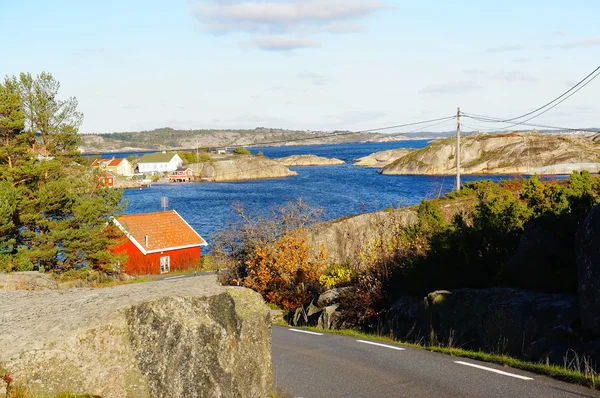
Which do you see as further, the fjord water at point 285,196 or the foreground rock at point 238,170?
the foreground rock at point 238,170

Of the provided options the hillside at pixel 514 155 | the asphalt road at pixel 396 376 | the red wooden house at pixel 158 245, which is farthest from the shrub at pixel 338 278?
the hillside at pixel 514 155

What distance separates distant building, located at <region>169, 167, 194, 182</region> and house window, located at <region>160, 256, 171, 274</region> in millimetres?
105020

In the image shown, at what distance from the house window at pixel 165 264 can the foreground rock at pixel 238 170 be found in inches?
4035

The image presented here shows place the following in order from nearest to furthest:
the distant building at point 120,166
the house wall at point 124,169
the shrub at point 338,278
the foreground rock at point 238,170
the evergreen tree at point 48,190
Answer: the shrub at point 338,278
the evergreen tree at point 48,190
the foreground rock at point 238,170
the distant building at point 120,166
the house wall at point 124,169

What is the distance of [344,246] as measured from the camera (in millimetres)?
25219

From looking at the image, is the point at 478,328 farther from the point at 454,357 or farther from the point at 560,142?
the point at 560,142

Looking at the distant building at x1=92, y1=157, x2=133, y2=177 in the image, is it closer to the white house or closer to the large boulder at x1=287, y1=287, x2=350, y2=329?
the white house

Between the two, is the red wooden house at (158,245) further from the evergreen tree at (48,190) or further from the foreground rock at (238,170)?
the foreground rock at (238,170)

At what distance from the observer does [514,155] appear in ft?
358

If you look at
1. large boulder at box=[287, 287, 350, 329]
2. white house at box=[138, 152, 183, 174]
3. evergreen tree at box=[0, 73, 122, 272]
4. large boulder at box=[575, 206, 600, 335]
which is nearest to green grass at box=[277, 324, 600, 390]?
large boulder at box=[575, 206, 600, 335]

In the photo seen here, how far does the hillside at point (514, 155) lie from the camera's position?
104750mm

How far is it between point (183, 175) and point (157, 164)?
73.7ft

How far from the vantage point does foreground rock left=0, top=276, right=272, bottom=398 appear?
5.07m

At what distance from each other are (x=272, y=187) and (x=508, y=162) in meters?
45.7
